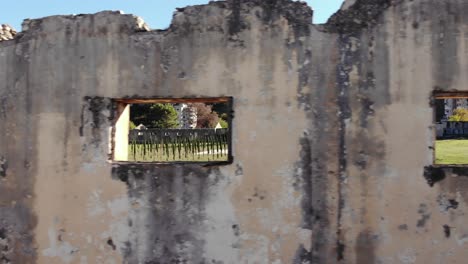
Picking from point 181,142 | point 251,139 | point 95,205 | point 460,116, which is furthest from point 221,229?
point 460,116

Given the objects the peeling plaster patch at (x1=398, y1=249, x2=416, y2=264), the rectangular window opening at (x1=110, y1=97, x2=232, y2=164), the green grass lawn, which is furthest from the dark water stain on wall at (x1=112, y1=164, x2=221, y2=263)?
the green grass lawn

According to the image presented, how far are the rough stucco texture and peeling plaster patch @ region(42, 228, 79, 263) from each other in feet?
0.04

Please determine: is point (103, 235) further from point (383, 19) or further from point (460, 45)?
point (460, 45)

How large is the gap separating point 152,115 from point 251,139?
81.1 feet

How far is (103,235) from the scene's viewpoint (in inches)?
164

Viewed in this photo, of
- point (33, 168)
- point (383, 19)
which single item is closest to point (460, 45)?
point (383, 19)

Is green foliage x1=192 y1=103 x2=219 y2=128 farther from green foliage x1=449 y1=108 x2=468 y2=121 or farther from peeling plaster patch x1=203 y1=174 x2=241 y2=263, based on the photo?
peeling plaster patch x1=203 y1=174 x2=241 y2=263

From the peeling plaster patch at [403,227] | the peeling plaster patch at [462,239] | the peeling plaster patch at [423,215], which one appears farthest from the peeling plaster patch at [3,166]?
the peeling plaster patch at [462,239]

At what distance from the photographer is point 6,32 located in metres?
4.53

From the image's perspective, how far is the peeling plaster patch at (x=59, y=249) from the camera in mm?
4195

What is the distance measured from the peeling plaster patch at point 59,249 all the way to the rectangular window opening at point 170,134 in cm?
84

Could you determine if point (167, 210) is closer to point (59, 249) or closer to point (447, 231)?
point (59, 249)

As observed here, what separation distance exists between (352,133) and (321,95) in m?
0.39

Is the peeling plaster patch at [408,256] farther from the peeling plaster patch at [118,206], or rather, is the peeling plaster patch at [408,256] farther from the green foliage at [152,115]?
the green foliage at [152,115]
